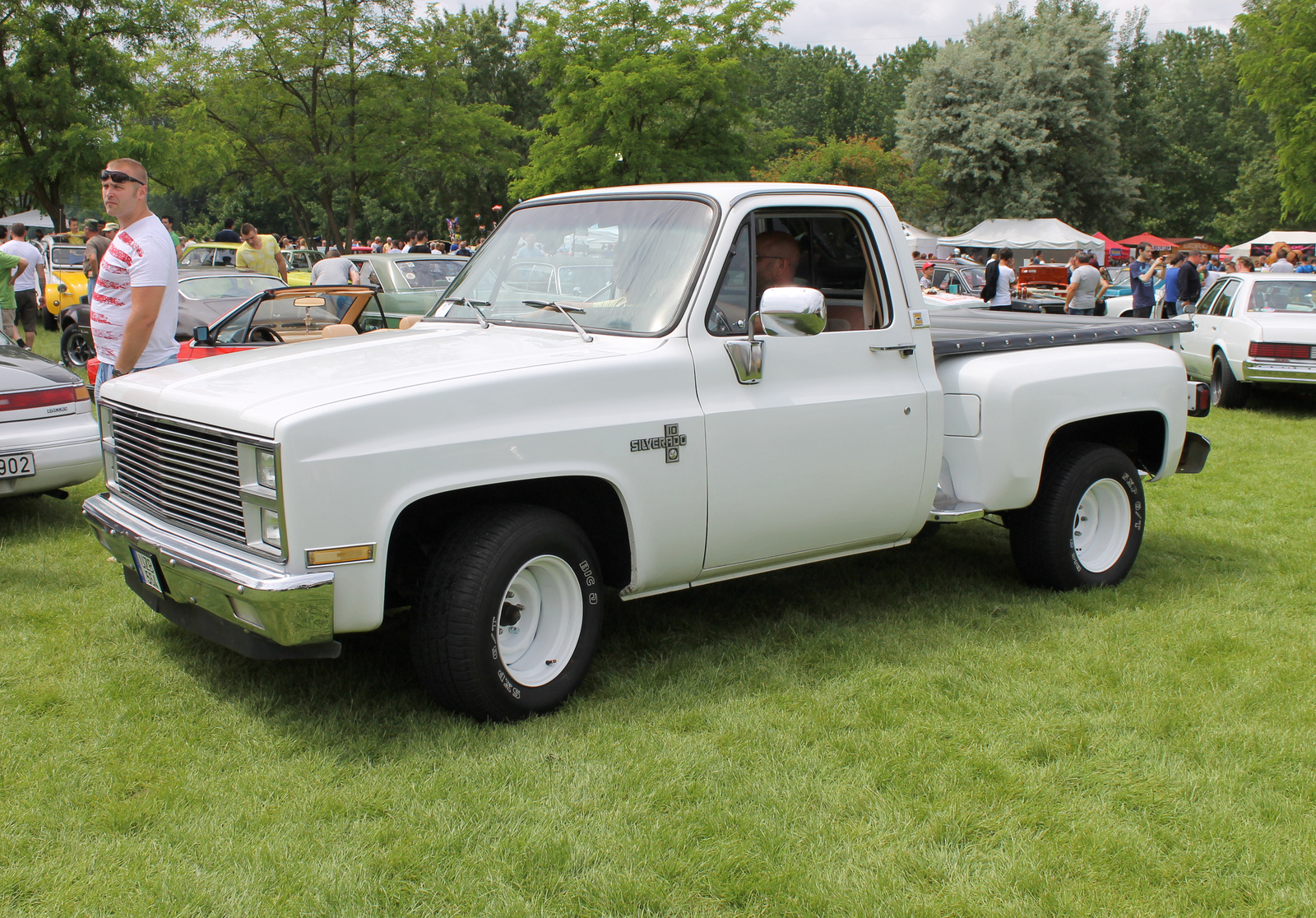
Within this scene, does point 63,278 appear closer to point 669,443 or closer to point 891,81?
point 669,443

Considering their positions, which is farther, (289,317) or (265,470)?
(289,317)

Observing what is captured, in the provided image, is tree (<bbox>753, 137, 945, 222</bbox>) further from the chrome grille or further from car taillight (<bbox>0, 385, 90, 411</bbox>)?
the chrome grille

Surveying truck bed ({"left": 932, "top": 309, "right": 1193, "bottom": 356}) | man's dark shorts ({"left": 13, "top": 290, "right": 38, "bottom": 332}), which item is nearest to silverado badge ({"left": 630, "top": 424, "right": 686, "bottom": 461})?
truck bed ({"left": 932, "top": 309, "right": 1193, "bottom": 356})

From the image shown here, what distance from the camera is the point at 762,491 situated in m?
4.29

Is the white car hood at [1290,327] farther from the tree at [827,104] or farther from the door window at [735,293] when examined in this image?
the tree at [827,104]

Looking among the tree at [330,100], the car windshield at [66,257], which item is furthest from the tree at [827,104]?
the car windshield at [66,257]

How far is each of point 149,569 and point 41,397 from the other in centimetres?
298

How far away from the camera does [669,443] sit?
399cm

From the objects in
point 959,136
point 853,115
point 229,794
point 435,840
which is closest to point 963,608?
point 435,840

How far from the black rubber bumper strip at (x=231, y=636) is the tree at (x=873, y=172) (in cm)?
4235

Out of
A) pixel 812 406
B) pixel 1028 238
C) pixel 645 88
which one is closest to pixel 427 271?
pixel 812 406

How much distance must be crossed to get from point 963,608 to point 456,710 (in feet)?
8.83

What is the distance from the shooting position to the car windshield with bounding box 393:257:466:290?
45.8ft

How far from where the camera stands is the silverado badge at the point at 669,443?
155 inches
